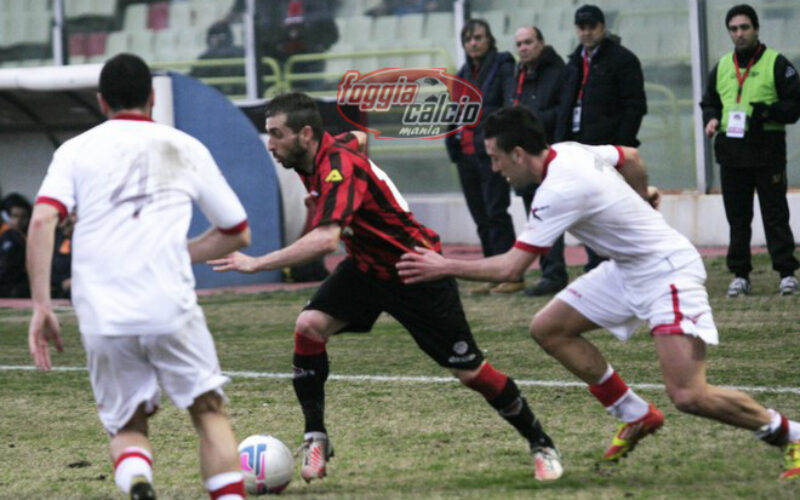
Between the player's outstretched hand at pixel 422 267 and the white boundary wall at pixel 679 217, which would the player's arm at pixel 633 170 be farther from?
the white boundary wall at pixel 679 217

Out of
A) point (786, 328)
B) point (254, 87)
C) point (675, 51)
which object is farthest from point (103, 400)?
point (254, 87)

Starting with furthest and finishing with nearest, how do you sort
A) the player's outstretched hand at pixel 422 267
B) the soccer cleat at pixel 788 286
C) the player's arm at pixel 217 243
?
the soccer cleat at pixel 788 286 < the player's outstretched hand at pixel 422 267 < the player's arm at pixel 217 243

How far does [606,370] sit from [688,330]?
54cm

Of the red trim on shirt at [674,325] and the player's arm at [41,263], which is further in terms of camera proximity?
the red trim on shirt at [674,325]

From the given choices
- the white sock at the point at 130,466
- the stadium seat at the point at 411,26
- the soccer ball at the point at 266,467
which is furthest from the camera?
the stadium seat at the point at 411,26

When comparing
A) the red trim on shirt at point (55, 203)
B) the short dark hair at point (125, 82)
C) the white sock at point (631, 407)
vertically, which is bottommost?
the white sock at point (631, 407)

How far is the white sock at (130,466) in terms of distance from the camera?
15.6 feet

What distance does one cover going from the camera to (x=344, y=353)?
9695 mm

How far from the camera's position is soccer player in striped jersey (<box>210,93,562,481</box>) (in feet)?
19.3

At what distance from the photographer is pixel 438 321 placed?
A: 608 cm

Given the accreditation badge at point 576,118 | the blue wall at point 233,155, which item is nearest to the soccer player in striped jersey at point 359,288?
the accreditation badge at point 576,118

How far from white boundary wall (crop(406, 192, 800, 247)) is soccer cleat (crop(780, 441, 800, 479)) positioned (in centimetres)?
835

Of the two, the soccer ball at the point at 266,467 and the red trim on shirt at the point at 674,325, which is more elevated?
the red trim on shirt at the point at 674,325

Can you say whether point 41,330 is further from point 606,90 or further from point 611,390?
point 606,90
